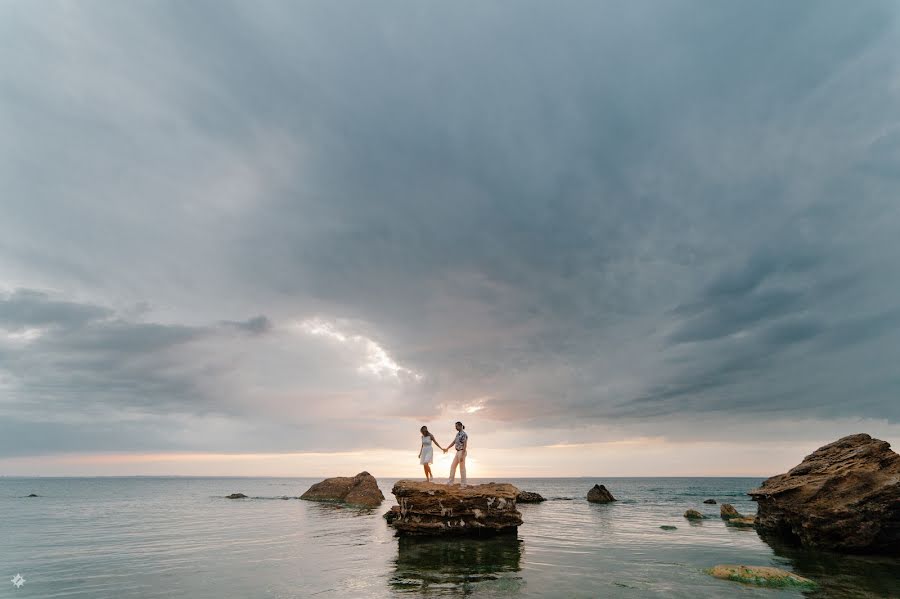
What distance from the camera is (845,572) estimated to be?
59.9ft

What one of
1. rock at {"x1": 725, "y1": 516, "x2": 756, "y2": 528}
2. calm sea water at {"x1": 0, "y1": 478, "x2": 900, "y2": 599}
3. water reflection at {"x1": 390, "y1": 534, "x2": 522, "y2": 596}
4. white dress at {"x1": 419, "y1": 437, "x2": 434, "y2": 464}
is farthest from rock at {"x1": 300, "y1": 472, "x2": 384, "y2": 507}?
rock at {"x1": 725, "y1": 516, "x2": 756, "y2": 528}

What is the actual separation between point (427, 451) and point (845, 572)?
19.7 m

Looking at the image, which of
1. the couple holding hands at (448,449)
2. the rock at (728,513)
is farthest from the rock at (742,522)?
the couple holding hands at (448,449)

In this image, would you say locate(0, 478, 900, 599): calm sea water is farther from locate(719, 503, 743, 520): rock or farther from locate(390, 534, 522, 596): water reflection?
locate(719, 503, 743, 520): rock

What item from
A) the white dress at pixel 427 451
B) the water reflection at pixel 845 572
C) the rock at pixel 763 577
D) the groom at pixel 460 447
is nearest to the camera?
the water reflection at pixel 845 572

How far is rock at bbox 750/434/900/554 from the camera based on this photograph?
21.6 m

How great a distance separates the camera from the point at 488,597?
45.6 feet

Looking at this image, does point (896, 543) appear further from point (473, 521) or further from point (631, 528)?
point (473, 521)

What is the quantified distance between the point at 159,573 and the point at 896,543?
33.9 m

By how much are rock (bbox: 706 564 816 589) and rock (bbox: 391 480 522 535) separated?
11651 millimetres

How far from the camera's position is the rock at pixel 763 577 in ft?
52.7

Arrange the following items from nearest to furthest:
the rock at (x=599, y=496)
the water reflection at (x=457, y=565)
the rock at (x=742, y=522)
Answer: the water reflection at (x=457, y=565), the rock at (x=742, y=522), the rock at (x=599, y=496)

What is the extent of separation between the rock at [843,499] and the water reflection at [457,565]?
16.1 m

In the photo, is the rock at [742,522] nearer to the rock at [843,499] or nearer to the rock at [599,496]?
the rock at [843,499]
